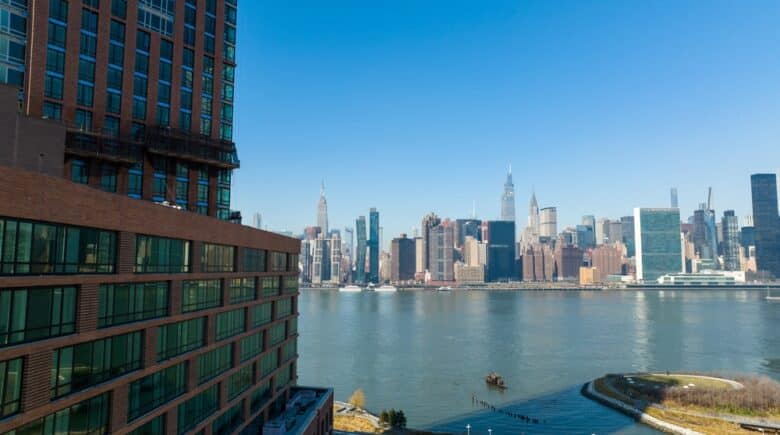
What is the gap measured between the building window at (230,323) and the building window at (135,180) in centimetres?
1785

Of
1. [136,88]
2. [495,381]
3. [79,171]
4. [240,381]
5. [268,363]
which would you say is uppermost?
[136,88]

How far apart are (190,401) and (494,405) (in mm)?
66840

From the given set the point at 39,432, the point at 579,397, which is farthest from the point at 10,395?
the point at 579,397

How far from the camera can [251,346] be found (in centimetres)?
4247

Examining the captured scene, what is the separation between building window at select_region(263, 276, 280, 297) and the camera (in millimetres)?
45625

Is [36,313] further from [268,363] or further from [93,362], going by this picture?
[268,363]

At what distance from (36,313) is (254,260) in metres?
23.1

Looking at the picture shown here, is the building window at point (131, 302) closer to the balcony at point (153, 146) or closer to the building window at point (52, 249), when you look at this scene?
the building window at point (52, 249)

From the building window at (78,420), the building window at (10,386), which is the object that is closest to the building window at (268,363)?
the building window at (78,420)

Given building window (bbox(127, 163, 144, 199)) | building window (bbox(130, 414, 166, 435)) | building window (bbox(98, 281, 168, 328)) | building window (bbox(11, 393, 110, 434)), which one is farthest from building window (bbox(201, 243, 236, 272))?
building window (bbox(127, 163, 144, 199))

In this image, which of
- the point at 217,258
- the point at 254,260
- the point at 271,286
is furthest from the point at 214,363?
the point at 271,286

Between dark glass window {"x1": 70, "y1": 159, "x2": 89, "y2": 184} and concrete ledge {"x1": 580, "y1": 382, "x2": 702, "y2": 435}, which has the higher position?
dark glass window {"x1": 70, "y1": 159, "x2": 89, "y2": 184}

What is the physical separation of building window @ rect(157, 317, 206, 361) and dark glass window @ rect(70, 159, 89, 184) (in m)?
20.5

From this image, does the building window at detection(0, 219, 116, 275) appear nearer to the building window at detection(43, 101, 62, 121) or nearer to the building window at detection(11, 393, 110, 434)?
the building window at detection(11, 393, 110, 434)
